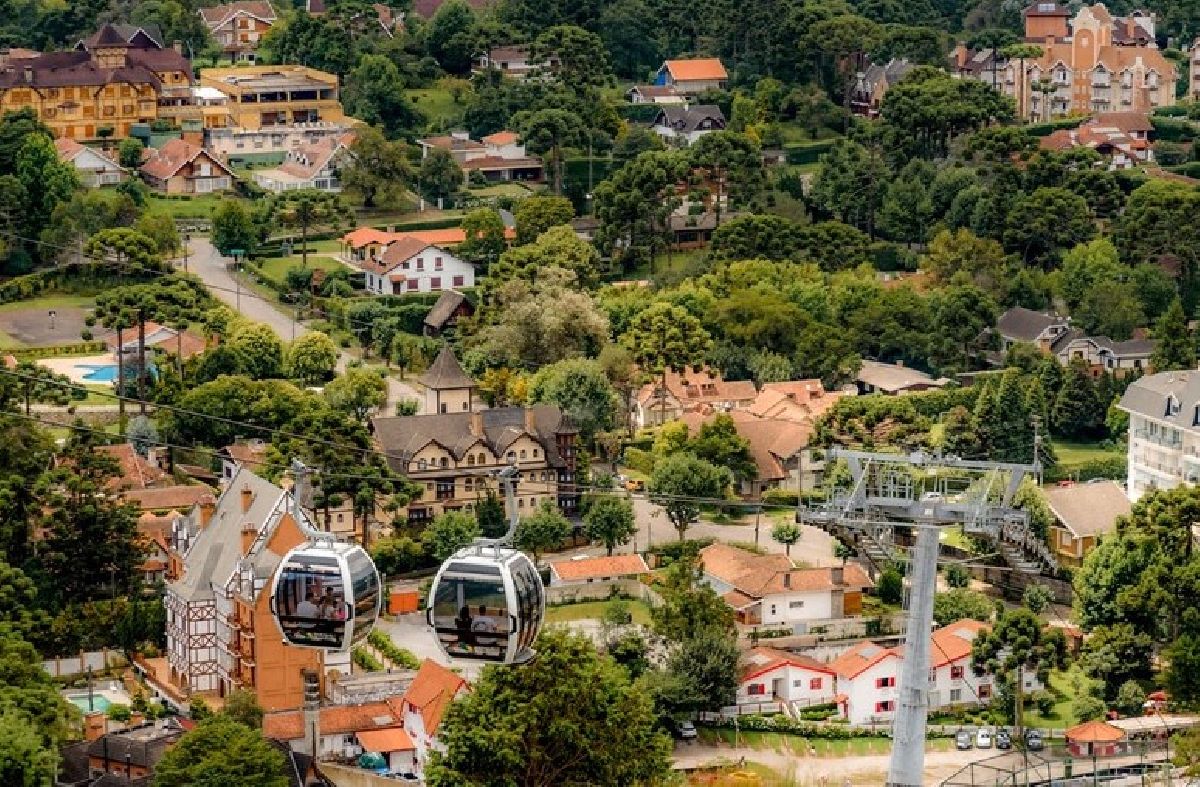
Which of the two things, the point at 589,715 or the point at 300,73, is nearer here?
the point at 589,715

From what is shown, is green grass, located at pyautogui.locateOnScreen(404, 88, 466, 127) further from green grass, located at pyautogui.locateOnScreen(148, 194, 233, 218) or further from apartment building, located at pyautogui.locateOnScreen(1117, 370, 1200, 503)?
apartment building, located at pyautogui.locateOnScreen(1117, 370, 1200, 503)

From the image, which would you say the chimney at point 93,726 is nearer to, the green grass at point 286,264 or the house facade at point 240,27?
the green grass at point 286,264

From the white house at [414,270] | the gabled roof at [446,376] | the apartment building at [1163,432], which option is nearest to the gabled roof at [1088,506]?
the apartment building at [1163,432]

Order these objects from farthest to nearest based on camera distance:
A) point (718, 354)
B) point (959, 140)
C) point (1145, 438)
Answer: point (959, 140) → point (718, 354) → point (1145, 438)

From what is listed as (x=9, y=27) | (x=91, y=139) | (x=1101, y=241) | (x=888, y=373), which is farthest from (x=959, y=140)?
(x=9, y=27)

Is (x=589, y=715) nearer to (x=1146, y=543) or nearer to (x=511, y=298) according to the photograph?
(x=1146, y=543)

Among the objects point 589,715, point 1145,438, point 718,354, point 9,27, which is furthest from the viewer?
point 9,27

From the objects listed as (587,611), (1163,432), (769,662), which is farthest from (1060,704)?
(1163,432)
